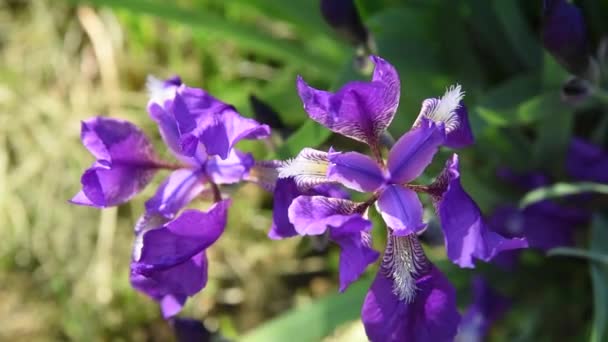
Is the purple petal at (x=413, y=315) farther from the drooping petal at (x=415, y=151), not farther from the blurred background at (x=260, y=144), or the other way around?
the blurred background at (x=260, y=144)

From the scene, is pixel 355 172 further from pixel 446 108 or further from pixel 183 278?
pixel 183 278

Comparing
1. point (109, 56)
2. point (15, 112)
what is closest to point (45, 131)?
point (15, 112)

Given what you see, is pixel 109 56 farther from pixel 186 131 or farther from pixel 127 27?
pixel 186 131

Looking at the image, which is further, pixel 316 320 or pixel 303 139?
pixel 316 320

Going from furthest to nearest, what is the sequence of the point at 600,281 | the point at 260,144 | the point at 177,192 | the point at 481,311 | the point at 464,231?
the point at 260,144, the point at 481,311, the point at 600,281, the point at 177,192, the point at 464,231

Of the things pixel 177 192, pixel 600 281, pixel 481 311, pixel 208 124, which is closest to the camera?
pixel 208 124

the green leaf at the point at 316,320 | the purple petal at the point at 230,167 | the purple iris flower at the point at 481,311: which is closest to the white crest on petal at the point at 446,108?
the purple petal at the point at 230,167

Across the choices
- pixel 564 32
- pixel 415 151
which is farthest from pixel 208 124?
pixel 564 32

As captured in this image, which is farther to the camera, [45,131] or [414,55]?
[45,131]
